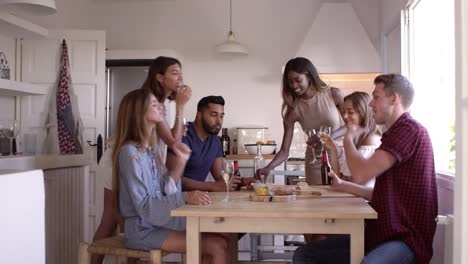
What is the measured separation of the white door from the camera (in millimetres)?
4664

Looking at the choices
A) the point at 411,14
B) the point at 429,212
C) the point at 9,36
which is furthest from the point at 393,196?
the point at 9,36

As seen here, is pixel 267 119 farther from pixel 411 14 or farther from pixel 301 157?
pixel 411 14

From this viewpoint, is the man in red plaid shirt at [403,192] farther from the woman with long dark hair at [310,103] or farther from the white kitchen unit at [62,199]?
the white kitchen unit at [62,199]

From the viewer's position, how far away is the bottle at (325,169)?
288 centimetres

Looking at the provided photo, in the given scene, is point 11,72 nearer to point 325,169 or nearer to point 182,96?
point 182,96

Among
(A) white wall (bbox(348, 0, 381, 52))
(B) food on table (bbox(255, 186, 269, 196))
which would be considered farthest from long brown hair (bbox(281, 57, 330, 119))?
(A) white wall (bbox(348, 0, 381, 52))

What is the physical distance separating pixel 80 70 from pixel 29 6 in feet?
4.29

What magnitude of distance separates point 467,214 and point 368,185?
46.3 inches

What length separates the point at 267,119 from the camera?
5.69 meters

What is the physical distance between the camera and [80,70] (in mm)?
4688

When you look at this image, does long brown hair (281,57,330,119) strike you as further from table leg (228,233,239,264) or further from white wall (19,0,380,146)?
white wall (19,0,380,146)

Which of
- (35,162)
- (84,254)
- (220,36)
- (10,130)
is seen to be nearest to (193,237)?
(84,254)

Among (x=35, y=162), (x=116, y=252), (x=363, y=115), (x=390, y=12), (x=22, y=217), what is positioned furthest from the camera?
(x=390, y=12)

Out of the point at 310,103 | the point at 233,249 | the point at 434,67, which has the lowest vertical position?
the point at 233,249
